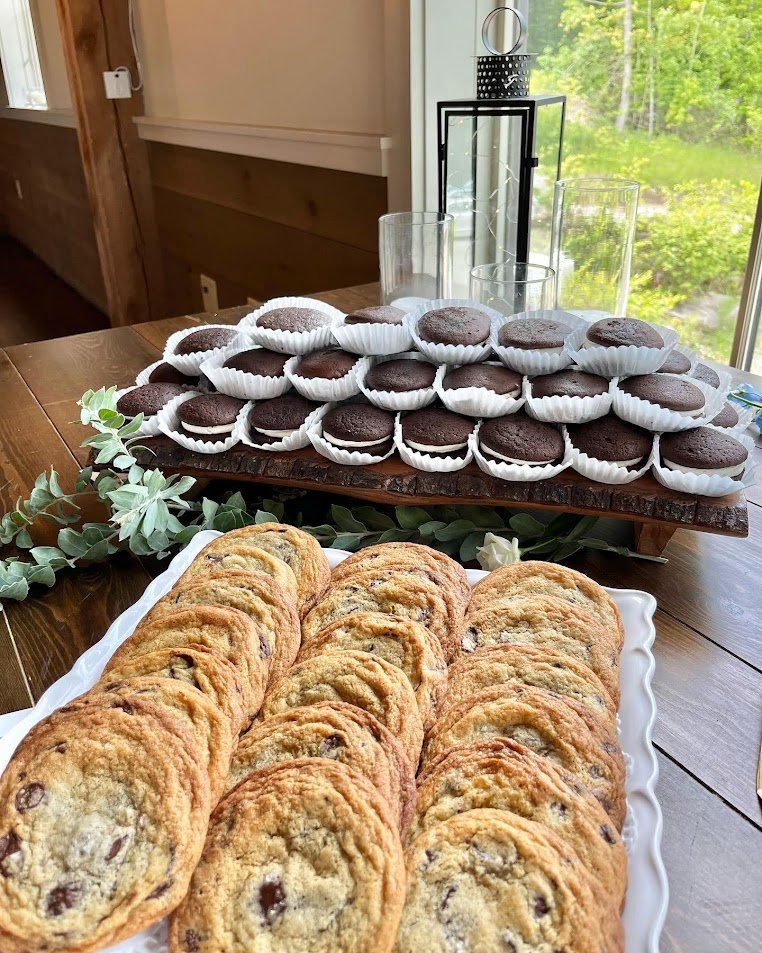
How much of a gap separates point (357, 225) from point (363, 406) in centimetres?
140

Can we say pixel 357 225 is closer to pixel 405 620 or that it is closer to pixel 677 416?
pixel 677 416

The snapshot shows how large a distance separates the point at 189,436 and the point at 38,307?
14.5 feet

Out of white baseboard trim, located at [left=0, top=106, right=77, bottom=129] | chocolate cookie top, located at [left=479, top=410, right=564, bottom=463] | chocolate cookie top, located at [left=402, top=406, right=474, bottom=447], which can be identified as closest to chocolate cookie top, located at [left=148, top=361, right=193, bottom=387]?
chocolate cookie top, located at [left=402, top=406, right=474, bottom=447]

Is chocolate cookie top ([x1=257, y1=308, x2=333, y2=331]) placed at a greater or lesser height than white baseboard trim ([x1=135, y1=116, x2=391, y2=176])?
lesser

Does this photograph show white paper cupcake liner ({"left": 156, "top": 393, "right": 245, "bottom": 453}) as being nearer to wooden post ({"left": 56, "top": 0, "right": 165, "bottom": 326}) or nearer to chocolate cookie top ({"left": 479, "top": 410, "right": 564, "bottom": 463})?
chocolate cookie top ({"left": 479, "top": 410, "right": 564, "bottom": 463})

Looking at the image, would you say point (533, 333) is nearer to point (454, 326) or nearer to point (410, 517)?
point (454, 326)

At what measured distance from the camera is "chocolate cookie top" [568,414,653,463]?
0.88m

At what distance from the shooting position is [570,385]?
0.92m

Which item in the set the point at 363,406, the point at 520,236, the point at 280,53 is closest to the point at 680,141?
the point at 520,236

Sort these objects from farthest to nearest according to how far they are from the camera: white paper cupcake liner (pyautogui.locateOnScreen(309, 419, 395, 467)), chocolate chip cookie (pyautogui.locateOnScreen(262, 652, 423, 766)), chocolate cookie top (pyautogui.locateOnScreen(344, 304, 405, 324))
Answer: chocolate cookie top (pyautogui.locateOnScreen(344, 304, 405, 324)) < white paper cupcake liner (pyautogui.locateOnScreen(309, 419, 395, 467)) < chocolate chip cookie (pyautogui.locateOnScreen(262, 652, 423, 766))

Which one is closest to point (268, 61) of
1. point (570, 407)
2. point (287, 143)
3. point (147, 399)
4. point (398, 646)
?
point (287, 143)

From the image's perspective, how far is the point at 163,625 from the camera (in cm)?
67

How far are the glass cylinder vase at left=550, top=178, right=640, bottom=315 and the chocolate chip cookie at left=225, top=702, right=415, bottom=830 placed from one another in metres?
0.95

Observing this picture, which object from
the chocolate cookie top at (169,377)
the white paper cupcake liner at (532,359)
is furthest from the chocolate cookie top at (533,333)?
the chocolate cookie top at (169,377)
